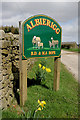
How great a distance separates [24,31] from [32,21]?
395mm

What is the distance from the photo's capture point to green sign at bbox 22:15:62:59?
301 centimetres

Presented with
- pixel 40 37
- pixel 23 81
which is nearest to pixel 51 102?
pixel 23 81

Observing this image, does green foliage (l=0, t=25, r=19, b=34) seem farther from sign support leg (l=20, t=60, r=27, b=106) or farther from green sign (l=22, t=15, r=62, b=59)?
sign support leg (l=20, t=60, r=27, b=106)

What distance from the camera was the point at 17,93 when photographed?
376 centimetres

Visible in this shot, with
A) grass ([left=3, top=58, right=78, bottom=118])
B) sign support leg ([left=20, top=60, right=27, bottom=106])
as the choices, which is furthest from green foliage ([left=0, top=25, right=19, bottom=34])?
sign support leg ([left=20, top=60, right=27, bottom=106])

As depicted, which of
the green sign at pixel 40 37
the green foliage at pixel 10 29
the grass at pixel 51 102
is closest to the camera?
the grass at pixel 51 102

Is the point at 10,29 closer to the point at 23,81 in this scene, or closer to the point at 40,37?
the point at 40,37

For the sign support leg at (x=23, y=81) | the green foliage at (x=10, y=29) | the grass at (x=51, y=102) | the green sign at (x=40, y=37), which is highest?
the green foliage at (x=10, y=29)

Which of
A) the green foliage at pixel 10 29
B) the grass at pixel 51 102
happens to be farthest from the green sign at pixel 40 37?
the green foliage at pixel 10 29

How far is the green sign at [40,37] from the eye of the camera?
3.01 meters

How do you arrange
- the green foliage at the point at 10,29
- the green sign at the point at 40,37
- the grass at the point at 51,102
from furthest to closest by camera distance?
the green foliage at the point at 10,29, the green sign at the point at 40,37, the grass at the point at 51,102

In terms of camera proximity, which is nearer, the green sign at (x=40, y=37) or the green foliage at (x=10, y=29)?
the green sign at (x=40, y=37)

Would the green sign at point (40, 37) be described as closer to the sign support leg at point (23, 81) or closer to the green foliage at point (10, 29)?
→ the sign support leg at point (23, 81)

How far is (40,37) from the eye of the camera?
332 centimetres
